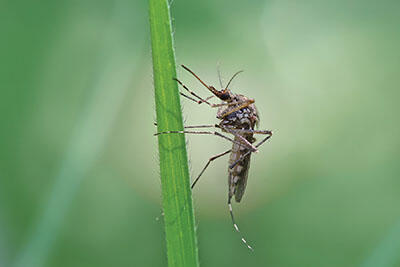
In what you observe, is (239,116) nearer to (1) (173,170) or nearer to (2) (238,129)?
(2) (238,129)

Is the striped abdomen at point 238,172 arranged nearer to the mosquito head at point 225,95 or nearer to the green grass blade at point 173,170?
the mosquito head at point 225,95

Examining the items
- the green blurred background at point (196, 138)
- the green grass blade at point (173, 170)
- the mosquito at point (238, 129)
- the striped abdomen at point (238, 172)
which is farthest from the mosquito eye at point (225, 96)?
the green grass blade at point (173, 170)

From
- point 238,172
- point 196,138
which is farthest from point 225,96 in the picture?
point 196,138
